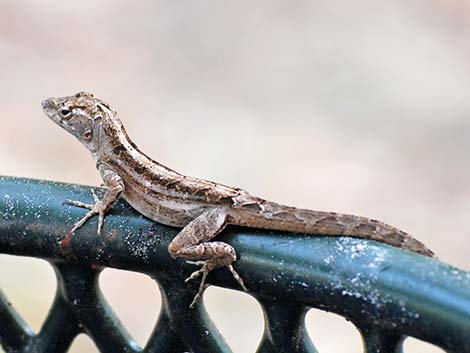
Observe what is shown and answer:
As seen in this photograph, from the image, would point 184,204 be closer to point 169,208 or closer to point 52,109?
point 169,208

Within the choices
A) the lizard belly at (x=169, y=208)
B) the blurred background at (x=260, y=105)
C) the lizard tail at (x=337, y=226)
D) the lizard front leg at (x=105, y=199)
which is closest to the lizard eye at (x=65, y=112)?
the lizard front leg at (x=105, y=199)

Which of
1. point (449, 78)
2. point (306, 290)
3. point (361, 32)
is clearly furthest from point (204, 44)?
point (306, 290)

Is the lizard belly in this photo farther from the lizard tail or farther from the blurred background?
the blurred background

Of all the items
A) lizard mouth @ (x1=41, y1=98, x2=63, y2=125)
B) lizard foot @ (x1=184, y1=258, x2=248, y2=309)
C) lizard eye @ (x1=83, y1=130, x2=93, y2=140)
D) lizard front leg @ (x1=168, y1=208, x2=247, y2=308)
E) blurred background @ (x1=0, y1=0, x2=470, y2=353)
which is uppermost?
blurred background @ (x1=0, y1=0, x2=470, y2=353)

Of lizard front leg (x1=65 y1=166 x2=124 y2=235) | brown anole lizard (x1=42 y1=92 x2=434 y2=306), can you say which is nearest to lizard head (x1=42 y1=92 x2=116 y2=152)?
brown anole lizard (x1=42 y1=92 x2=434 y2=306)

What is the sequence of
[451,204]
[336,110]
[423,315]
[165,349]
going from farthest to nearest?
[336,110] → [451,204] → [165,349] → [423,315]

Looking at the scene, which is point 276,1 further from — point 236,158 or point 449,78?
point 236,158

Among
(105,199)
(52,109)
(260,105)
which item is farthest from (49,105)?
(260,105)
